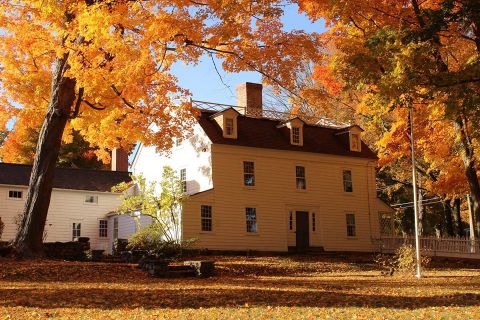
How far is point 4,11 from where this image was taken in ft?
65.7

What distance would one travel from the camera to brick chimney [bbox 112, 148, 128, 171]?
137 ft

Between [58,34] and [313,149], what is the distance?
1666cm

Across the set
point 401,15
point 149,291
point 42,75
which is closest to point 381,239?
point 401,15

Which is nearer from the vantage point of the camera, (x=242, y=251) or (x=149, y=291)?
(x=149, y=291)

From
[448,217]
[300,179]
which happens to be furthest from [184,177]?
[448,217]

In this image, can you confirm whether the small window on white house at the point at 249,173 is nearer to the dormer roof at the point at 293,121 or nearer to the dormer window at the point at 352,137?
the dormer roof at the point at 293,121

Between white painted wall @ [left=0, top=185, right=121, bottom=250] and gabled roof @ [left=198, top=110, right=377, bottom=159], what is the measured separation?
11083mm

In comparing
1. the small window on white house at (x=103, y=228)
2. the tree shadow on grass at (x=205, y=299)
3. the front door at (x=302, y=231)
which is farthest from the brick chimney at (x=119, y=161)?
the tree shadow on grass at (x=205, y=299)

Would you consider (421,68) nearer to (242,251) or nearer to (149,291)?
(149,291)

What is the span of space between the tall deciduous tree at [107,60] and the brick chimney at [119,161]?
17.9m

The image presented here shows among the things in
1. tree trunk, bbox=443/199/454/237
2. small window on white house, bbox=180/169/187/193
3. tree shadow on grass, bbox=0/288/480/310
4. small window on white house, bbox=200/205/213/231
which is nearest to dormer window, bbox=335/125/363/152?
small window on white house, bbox=180/169/187/193

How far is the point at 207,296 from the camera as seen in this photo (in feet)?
39.4

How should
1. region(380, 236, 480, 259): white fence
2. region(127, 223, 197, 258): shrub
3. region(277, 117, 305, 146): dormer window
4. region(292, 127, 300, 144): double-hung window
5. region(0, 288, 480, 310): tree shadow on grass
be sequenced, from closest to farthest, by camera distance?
region(0, 288, 480, 310): tree shadow on grass → region(127, 223, 197, 258): shrub → region(380, 236, 480, 259): white fence → region(277, 117, 305, 146): dormer window → region(292, 127, 300, 144): double-hung window

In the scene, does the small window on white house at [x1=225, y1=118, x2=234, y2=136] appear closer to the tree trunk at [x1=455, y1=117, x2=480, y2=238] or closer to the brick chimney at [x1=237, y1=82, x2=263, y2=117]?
the brick chimney at [x1=237, y1=82, x2=263, y2=117]
